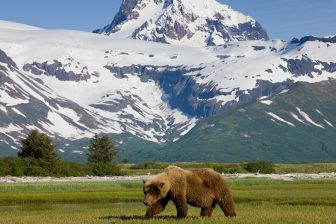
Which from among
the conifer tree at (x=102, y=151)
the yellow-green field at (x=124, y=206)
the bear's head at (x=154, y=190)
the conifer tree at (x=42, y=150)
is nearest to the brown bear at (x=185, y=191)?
the bear's head at (x=154, y=190)

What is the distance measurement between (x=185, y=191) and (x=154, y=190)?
171cm

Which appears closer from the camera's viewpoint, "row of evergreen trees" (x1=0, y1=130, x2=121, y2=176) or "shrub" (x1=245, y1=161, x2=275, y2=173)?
"row of evergreen trees" (x1=0, y1=130, x2=121, y2=176)

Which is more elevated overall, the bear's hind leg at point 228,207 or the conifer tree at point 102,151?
the conifer tree at point 102,151

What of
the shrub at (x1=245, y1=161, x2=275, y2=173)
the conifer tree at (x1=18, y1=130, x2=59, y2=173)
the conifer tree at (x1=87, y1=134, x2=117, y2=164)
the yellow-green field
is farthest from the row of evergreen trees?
the shrub at (x1=245, y1=161, x2=275, y2=173)

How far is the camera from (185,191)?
111 feet

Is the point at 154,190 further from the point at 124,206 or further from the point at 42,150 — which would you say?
the point at 42,150

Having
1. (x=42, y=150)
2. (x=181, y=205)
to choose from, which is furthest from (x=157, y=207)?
(x=42, y=150)

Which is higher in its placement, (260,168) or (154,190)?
(260,168)

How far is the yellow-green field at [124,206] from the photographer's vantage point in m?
35.3

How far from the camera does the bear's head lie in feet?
107

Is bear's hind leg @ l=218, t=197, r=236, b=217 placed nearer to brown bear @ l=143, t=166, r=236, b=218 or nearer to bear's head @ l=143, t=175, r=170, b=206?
brown bear @ l=143, t=166, r=236, b=218

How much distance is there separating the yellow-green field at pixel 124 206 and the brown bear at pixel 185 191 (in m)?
0.57

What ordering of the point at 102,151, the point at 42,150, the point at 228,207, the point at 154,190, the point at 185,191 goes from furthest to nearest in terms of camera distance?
the point at 102,151
the point at 42,150
the point at 228,207
the point at 185,191
the point at 154,190

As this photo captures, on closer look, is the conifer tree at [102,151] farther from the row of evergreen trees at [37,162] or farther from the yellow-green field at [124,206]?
the yellow-green field at [124,206]
